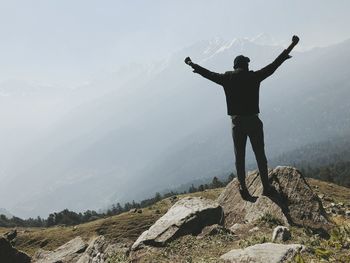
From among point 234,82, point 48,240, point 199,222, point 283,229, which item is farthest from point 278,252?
point 48,240

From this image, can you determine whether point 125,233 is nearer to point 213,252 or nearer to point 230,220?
point 230,220

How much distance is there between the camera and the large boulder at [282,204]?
619 inches

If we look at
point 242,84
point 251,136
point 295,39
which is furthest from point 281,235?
point 295,39

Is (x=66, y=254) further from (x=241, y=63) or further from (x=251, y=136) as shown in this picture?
(x=241, y=63)

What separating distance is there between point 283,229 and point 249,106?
4.90 m

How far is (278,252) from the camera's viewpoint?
10188 millimetres

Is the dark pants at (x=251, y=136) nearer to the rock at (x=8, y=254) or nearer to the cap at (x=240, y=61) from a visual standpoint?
the cap at (x=240, y=61)

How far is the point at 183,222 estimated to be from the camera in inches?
624

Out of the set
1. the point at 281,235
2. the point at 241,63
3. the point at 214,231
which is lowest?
the point at 281,235

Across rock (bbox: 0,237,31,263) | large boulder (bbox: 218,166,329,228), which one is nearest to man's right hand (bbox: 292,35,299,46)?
large boulder (bbox: 218,166,329,228)

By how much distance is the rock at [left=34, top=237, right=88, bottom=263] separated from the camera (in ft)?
58.0

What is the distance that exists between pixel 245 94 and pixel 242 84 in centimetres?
39

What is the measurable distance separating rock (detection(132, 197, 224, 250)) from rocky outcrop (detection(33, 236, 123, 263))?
1.00 metres

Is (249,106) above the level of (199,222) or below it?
above
